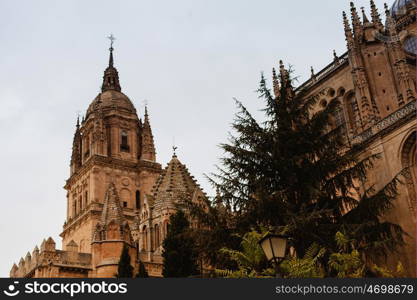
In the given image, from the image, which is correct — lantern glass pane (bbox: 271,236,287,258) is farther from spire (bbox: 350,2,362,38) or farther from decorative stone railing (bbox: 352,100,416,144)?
spire (bbox: 350,2,362,38)

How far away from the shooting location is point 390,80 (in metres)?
35.6

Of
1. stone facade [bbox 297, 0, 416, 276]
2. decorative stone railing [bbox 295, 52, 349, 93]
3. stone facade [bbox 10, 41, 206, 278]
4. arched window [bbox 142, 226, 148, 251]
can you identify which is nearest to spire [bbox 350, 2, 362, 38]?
stone facade [bbox 297, 0, 416, 276]

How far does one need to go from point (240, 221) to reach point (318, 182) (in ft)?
11.8

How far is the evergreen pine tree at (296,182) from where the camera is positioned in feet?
72.9

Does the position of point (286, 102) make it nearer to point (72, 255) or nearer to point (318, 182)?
point (318, 182)

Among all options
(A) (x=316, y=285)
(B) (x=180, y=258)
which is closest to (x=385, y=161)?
(B) (x=180, y=258)

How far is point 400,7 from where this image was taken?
185 feet

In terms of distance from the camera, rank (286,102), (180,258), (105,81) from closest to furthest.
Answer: (286,102), (180,258), (105,81)

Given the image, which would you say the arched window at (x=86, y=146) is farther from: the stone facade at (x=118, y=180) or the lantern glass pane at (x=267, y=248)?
the lantern glass pane at (x=267, y=248)

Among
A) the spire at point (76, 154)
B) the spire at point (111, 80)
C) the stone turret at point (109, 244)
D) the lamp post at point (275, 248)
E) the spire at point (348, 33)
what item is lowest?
the lamp post at point (275, 248)

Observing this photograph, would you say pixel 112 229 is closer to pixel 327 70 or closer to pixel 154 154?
pixel 327 70

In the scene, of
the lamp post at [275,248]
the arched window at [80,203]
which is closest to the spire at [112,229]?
the arched window at [80,203]

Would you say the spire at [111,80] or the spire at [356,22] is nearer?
the spire at [356,22]

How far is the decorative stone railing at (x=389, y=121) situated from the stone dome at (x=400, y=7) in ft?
90.3
